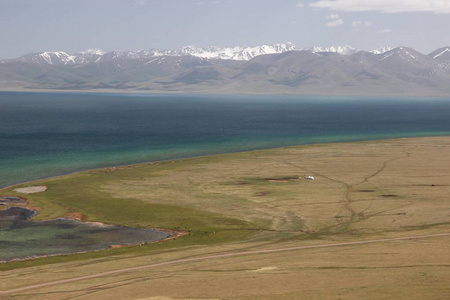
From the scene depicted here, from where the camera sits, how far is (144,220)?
83.5 m

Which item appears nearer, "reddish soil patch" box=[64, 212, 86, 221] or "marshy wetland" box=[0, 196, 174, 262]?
"marshy wetland" box=[0, 196, 174, 262]

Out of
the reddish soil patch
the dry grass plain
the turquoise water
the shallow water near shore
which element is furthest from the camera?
the reddish soil patch

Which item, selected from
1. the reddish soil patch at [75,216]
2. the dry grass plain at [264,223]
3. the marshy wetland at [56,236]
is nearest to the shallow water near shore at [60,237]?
the marshy wetland at [56,236]

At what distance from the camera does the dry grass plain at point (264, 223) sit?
4991cm

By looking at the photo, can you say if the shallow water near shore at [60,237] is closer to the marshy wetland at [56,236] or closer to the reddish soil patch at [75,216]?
the marshy wetland at [56,236]

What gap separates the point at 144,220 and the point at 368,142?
367ft

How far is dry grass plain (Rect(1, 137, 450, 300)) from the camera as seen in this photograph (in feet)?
164

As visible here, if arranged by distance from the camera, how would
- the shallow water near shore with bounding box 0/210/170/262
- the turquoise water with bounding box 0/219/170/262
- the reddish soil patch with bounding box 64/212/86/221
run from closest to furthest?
the shallow water near shore with bounding box 0/210/170/262 → the turquoise water with bounding box 0/219/170/262 → the reddish soil patch with bounding box 64/212/86/221

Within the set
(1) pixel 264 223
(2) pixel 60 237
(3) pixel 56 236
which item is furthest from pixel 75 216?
(1) pixel 264 223

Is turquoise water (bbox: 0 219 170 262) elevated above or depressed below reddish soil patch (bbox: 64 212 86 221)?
below

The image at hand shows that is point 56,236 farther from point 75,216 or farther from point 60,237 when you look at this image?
point 75,216

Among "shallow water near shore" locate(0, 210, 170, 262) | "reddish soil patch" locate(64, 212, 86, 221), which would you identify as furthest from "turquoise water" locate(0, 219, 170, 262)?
"reddish soil patch" locate(64, 212, 86, 221)

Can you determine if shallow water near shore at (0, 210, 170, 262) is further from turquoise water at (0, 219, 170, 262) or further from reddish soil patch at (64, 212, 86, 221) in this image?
reddish soil patch at (64, 212, 86, 221)

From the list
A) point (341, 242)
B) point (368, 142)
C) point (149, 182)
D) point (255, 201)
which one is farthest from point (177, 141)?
point (341, 242)
